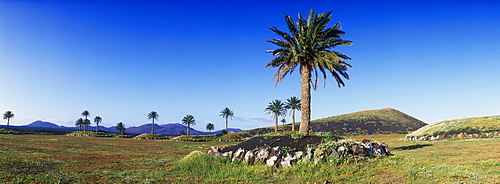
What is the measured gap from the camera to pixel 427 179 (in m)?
10.4

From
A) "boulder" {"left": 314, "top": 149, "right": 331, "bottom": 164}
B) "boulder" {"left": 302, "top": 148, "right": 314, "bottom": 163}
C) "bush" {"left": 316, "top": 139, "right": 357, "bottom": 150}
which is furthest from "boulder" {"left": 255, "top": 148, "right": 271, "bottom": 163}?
"bush" {"left": 316, "top": 139, "right": 357, "bottom": 150}

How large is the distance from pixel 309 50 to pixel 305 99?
14.4 feet

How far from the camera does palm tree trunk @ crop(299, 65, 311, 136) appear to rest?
2239cm

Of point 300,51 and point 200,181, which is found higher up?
point 300,51

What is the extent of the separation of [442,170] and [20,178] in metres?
18.6

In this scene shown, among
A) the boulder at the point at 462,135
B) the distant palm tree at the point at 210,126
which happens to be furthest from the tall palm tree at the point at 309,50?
the distant palm tree at the point at 210,126

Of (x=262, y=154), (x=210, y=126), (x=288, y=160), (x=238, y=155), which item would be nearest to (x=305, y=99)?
(x=262, y=154)

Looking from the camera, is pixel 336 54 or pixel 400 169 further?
pixel 336 54

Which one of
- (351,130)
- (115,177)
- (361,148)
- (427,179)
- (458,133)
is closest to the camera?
(427,179)

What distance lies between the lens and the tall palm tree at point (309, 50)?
903 inches

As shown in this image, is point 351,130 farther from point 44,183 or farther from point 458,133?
point 44,183

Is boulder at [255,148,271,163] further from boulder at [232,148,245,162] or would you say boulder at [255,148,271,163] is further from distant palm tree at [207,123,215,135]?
distant palm tree at [207,123,215,135]

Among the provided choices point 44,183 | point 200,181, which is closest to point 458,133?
point 200,181

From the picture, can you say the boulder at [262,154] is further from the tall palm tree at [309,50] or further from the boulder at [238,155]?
the tall palm tree at [309,50]
